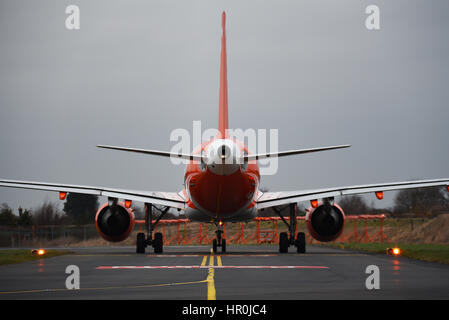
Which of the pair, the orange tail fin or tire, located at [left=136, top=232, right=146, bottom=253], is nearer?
the orange tail fin

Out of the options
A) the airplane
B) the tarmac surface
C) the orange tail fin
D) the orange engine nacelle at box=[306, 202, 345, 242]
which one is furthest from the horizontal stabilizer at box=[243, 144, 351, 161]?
the orange engine nacelle at box=[306, 202, 345, 242]

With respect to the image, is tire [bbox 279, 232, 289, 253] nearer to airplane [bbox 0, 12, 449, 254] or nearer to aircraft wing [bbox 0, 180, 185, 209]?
airplane [bbox 0, 12, 449, 254]

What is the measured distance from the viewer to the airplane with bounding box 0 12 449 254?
27000 mm

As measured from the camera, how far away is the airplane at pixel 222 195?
1063 inches

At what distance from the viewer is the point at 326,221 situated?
32.2 m

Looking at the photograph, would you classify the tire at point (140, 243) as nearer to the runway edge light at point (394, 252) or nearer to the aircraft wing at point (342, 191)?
the aircraft wing at point (342, 191)

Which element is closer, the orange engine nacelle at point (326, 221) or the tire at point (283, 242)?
the orange engine nacelle at point (326, 221)

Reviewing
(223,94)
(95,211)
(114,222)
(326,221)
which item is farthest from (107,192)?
(95,211)

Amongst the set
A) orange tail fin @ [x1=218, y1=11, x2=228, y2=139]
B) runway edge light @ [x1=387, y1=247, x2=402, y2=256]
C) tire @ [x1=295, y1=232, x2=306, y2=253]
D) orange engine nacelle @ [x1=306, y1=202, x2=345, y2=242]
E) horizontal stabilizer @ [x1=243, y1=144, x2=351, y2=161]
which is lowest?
runway edge light @ [x1=387, y1=247, x2=402, y2=256]

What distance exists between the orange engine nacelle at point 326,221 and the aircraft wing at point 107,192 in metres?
6.48

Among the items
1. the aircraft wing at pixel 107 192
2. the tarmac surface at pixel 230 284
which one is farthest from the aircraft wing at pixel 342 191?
the tarmac surface at pixel 230 284

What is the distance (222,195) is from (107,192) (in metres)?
6.58

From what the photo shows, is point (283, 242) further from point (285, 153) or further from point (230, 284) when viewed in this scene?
point (230, 284)
